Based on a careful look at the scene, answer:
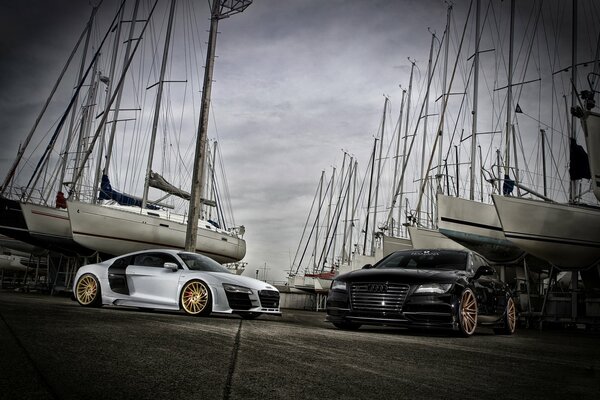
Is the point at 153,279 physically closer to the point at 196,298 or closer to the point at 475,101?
the point at 196,298

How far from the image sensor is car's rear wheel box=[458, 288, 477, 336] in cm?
819

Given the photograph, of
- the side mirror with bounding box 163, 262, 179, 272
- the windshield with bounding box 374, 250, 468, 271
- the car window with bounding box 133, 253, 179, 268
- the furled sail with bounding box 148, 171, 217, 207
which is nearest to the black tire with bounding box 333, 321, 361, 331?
the windshield with bounding box 374, 250, 468, 271

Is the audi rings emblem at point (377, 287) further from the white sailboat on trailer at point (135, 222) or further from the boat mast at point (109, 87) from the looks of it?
the boat mast at point (109, 87)

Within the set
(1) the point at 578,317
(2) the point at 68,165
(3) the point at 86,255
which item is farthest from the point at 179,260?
(2) the point at 68,165

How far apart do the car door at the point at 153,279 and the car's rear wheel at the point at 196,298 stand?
23 centimetres

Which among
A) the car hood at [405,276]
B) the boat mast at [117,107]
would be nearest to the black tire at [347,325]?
the car hood at [405,276]

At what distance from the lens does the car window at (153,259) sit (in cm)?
1116

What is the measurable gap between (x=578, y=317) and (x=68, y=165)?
2508cm

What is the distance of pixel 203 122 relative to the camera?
18.3 meters

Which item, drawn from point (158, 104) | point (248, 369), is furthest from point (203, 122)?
point (248, 369)

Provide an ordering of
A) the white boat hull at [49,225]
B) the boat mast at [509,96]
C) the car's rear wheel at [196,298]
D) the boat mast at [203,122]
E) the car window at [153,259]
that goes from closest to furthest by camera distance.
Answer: the car's rear wheel at [196,298] < the car window at [153,259] < the boat mast at [203,122] < the boat mast at [509,96] < the white boat hull at [49,225]

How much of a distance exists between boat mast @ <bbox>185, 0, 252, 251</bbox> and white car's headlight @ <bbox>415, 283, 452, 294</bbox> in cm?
1002

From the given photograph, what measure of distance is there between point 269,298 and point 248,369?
7.57m

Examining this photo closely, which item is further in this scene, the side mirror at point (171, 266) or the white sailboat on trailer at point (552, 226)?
the white sailboat on trailer at point (552, 226)
